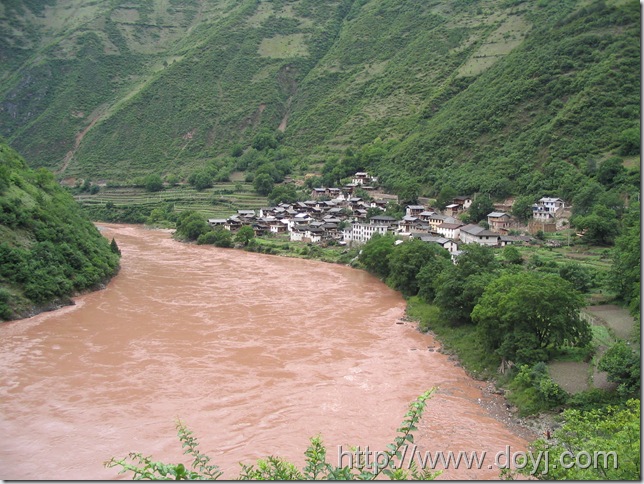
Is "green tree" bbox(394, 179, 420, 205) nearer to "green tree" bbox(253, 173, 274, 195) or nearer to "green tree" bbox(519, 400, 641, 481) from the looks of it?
"green tree" bbox(253, 173, 274, 195)

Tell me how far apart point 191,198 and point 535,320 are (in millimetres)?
54599

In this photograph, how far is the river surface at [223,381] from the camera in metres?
14.4

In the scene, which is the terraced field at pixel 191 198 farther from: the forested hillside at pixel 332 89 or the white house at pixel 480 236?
the white house at pixel 480 236

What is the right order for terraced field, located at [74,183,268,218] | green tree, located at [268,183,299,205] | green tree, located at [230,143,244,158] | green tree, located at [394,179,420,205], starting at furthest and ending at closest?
green tree, located at [230,143,244,158], terraced field, located at [74,183,268,218], green tree, located at [268,183,299,205], green tree, located at [394,179,420,205]

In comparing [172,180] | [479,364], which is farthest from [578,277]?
[172,180]

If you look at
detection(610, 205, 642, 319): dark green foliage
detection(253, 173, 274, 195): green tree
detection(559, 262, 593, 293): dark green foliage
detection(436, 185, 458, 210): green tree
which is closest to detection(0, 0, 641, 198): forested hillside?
detection(436, 185, 458, 210): green tree

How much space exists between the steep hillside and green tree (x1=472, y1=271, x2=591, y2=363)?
66.3ft

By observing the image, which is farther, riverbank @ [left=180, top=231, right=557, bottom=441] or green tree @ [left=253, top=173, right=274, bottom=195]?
green tree @ [left=253, top=173, right=274, bottom=195]

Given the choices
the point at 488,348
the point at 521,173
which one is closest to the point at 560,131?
the point at 521,173

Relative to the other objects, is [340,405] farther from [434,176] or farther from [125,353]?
[434,176]

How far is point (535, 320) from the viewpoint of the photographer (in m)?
18.5

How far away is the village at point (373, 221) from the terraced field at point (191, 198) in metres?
4.11

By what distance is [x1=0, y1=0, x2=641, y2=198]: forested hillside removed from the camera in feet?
163

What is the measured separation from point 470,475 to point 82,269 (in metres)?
24.5
